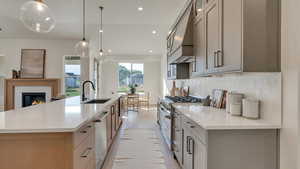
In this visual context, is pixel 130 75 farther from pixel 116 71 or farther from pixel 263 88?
pixel 263 88

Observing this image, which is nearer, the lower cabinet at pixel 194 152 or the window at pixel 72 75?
the lower cabinet at pixel 194 152

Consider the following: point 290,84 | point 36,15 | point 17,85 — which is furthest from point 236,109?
point 17,85

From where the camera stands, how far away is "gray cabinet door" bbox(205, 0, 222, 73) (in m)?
1.91

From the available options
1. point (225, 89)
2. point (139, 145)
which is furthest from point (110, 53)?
point (225, 89)

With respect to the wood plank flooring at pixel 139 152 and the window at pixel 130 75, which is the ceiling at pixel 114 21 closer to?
the window at pixel 130 75

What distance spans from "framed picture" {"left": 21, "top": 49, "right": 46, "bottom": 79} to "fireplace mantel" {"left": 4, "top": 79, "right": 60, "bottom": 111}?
0.18 metres

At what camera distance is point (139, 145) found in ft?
12.1

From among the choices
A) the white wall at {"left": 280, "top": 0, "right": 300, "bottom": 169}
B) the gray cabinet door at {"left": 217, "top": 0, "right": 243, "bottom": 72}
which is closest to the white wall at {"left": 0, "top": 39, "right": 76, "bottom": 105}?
the gray cabinet door at {"left": 217, "top": 0, "right": 243, "bottom": 72}

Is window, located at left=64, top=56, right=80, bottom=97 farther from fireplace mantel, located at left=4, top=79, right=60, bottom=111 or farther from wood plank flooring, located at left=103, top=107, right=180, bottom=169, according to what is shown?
wood plank flooring, located at left=103, top=107, right=180, bottom=169

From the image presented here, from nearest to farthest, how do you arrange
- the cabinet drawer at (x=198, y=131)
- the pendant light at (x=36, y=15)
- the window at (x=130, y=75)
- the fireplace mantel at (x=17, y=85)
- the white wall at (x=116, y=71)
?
the cabinet drawer at (x=198, y=131)
the pendant light at (x=36, y=15)
the fireplace mantel at (x=17, y=85)
the white wall at (x=116, y=71)
the window at (x=130, y=75)

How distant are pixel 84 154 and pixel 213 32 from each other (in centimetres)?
181

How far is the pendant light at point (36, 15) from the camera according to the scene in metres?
2.04

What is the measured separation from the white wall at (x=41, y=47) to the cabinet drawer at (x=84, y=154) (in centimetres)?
555

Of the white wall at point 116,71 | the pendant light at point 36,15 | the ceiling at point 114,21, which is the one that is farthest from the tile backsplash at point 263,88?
the white wall at point 116,71
